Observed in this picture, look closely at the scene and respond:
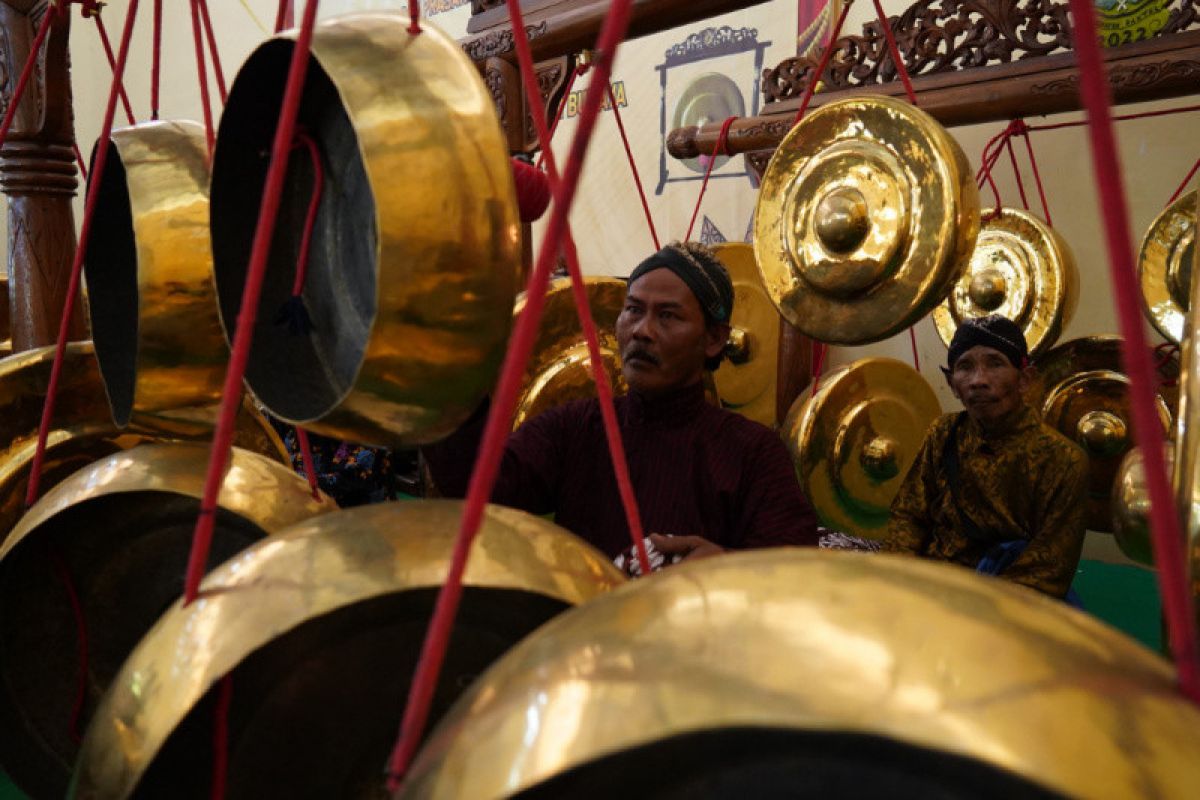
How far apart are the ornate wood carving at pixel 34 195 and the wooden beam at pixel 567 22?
693 mm

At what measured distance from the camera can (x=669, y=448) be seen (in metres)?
1.32

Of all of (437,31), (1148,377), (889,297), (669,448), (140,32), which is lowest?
(669,448)

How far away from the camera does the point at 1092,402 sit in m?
2.84

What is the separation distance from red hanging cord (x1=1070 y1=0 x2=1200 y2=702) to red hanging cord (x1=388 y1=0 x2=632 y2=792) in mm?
170

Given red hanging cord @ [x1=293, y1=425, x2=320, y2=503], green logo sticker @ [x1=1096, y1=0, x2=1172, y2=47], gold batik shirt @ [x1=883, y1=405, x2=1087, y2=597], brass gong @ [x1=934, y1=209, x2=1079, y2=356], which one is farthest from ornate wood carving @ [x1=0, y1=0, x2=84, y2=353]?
brass gong @ [x1=934, y1=209, x2=1079, y2=356]

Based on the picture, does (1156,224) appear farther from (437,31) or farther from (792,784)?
(792,784)

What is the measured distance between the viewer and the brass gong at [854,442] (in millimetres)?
2531

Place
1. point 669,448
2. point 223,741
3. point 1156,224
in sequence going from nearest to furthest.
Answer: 1. point 223,741
2. point 669,448
3. point 1156,224

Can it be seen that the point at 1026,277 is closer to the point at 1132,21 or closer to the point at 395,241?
the point at 1132,21

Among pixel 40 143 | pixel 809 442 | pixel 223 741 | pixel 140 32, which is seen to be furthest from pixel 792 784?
pixel 140 32

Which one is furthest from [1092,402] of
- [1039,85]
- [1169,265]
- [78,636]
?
[78,636]

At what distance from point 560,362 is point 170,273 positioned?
983mm

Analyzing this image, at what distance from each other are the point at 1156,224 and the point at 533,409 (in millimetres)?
1712

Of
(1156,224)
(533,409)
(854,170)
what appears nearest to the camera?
(533,409)
